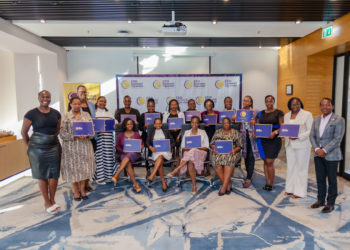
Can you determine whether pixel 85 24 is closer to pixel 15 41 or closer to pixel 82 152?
pixel 15 41

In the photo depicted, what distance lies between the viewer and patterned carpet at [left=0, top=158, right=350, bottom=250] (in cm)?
257

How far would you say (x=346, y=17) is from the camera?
464 cm

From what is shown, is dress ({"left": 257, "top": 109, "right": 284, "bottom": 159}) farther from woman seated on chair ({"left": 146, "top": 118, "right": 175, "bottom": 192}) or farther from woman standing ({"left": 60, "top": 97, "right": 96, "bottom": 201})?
woman standing ({"left": 60, "top": 97, "right": 96, "bottom": 201})

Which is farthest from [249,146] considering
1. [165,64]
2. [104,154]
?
[165,64]

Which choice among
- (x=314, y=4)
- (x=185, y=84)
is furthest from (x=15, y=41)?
(x=314, y=4)

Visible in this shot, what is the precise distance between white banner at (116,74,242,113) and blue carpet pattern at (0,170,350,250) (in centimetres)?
393

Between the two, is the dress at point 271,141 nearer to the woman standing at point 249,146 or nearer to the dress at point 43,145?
the woman standing at point 249,146

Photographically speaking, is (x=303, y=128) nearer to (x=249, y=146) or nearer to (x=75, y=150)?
(x=249, y=146)

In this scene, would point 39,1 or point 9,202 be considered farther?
point 39,1

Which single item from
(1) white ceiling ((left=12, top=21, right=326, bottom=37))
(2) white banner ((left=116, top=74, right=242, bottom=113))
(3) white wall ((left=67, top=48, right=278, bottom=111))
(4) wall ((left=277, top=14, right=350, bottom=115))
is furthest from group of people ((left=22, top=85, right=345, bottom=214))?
(3) white wall ((left=67, top=48, right=278, bottom=111))

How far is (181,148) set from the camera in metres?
4.43

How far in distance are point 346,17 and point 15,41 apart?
7163mm

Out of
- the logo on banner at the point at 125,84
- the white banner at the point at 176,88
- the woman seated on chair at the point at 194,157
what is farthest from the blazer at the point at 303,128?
the logo on banner at the point at 125,84

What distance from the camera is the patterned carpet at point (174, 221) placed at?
8.43ft
